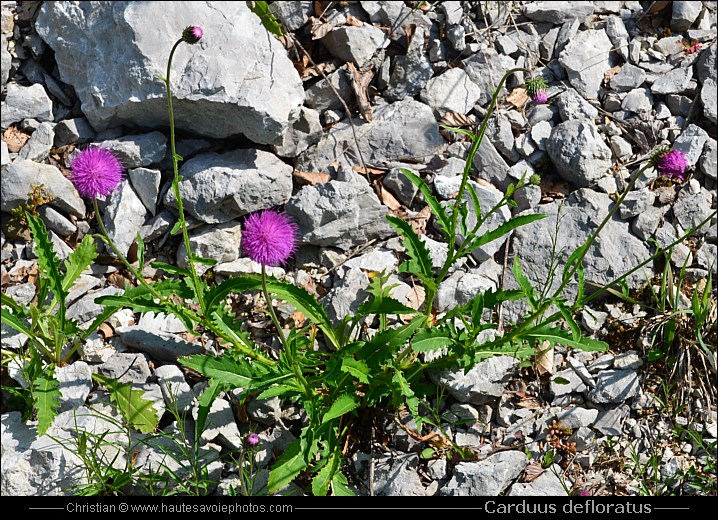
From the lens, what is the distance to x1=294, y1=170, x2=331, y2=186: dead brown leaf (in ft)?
15.0

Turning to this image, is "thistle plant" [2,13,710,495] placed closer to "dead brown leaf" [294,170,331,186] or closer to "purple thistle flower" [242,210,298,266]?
"purple thistle flower" [242,210,298,266]

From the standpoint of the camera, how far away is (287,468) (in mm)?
3514

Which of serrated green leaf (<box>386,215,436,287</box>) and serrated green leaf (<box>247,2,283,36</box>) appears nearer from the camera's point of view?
serrated green leaf (<box>386,215,436,287</box>)

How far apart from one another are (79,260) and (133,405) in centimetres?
87

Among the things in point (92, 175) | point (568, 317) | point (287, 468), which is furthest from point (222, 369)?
Answer: point (568, 317)

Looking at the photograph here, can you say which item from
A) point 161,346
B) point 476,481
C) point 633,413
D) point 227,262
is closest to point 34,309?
point 161,346

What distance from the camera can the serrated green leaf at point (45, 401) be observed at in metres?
3.68

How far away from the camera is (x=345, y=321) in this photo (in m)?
3.77

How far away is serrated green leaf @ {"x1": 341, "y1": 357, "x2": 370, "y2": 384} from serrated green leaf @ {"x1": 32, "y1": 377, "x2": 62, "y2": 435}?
1526mm

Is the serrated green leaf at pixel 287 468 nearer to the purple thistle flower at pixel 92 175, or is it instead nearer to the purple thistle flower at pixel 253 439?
the purple thistle flower at pixel 253 439

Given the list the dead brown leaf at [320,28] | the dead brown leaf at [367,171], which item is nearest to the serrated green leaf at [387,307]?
the dead brown leaf at [367,171]

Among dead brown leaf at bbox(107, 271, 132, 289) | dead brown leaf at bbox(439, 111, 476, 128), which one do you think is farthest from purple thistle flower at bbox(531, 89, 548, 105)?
dead brown leaf at bbox(107, 271, 132, 289)

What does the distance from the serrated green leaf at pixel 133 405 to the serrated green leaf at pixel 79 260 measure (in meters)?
0.56

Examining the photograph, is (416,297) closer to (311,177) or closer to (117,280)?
(311,177)
